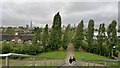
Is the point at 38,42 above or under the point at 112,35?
under

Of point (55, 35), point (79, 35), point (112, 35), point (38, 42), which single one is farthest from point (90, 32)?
point (38, 42)

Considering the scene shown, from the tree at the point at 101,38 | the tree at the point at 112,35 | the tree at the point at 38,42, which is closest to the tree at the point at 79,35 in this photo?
the tree at the point at 101,38

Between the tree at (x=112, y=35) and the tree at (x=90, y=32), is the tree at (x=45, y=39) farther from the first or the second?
the tree at (x=112, y=35)

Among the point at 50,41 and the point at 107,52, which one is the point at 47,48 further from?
the point at 107,52

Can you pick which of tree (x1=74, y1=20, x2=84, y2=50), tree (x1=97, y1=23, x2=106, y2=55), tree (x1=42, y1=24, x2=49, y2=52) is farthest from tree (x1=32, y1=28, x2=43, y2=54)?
tree (x1=97, y1=23, x2=106, y2=55)

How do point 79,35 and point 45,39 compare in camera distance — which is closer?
point 45,39

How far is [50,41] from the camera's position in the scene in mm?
37625

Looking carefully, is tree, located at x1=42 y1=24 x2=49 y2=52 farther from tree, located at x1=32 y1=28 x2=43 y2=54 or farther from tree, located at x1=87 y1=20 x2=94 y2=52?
tree, located at x1=87 y1=20 x2=94 y2=52

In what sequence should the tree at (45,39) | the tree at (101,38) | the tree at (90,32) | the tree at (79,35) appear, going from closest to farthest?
the tree at (101,38), the tree at (90,32), the tree at (45,39), the tree at (79,35)

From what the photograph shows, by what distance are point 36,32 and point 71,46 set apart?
27.4ft

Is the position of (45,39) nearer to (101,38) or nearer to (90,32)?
(90,32)

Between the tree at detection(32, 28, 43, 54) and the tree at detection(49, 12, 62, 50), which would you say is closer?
the tree at detection(32, 28, 43, 54)

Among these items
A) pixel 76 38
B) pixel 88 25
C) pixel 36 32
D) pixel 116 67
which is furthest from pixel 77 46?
pixel 116 67

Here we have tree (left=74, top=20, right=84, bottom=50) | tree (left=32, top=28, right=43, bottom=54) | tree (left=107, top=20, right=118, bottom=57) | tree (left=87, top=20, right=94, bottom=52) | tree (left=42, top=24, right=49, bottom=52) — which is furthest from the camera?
tree (left=74, top=20, right=84, bottom=50)
